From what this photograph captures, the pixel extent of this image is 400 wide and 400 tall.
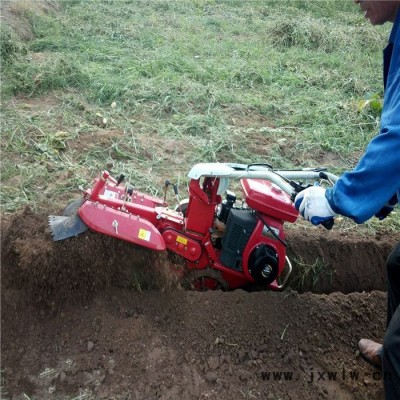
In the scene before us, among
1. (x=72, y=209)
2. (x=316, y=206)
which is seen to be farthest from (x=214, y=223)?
(x=316, y=206)

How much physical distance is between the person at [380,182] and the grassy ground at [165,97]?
2501 mm

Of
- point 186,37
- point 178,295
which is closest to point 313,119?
point 186,37

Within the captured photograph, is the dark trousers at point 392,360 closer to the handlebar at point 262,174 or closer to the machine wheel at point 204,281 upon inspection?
the handlebar at point 262,174

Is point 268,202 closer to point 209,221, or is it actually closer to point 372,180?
point 209,221

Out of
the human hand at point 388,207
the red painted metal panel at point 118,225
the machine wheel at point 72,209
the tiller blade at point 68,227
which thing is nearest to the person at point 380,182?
the human hand at point 388,207

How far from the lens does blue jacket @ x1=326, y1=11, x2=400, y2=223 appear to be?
237cm

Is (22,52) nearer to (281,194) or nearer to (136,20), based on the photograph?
(136,20)

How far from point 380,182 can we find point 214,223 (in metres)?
1.40

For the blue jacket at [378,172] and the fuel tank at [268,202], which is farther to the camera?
the fuel tank at [268,202]

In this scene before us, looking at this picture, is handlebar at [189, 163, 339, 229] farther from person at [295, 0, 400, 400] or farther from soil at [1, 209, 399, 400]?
soil at [1, 209, 399, 400]

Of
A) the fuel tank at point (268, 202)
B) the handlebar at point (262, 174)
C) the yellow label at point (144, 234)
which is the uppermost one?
the handlebar at point (262, 174)

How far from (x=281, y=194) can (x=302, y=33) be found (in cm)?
758

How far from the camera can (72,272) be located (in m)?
3.38

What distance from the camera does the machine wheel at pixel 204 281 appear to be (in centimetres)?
370
